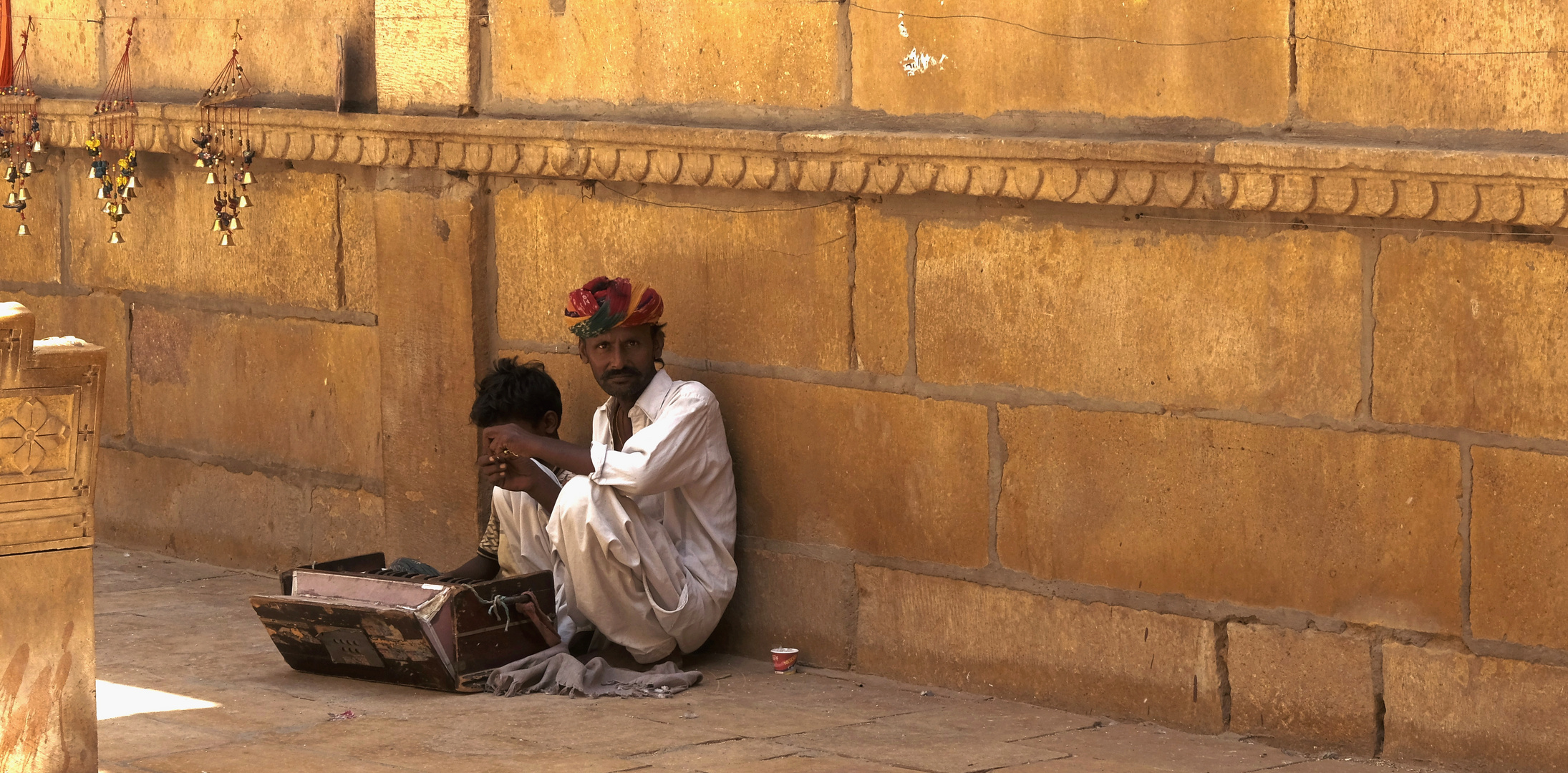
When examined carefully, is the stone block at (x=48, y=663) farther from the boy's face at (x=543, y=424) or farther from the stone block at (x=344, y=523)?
the stone block at (x=344, y=523)

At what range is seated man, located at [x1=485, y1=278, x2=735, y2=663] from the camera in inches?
239

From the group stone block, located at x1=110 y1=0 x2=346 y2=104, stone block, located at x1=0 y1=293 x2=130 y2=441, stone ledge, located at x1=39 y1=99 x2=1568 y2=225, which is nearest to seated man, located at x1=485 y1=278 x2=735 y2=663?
stone ledge, located at x1=39 y1=99 x2=1568 y2=225

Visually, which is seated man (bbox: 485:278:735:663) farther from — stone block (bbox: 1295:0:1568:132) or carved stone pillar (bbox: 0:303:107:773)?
stone block (bbox: 1295:0:1568:132)

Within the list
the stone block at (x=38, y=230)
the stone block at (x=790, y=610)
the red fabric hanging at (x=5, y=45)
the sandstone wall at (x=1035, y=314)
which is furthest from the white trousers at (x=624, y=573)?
the red fabric hanging at (x=5, y=45)

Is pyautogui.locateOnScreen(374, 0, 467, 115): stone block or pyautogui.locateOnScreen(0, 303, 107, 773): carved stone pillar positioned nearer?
pyautogui.locateOnScreen(0, 303, 107, 773): carved stone pillar

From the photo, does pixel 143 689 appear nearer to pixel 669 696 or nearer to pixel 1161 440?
pixel 669 696

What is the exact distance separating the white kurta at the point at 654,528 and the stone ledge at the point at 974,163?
0.70m

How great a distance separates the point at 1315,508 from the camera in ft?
17.1

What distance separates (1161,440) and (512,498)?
2075 millimetres

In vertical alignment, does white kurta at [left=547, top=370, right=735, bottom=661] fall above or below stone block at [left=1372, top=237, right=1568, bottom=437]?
below

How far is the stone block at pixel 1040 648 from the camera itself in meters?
5.51

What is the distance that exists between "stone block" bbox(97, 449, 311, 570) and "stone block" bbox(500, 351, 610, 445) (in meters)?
1.35

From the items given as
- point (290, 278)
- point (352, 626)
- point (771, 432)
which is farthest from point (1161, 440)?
point (290, 278)

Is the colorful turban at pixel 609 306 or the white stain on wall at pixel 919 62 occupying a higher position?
the white stain on wall at pixel 919 62
